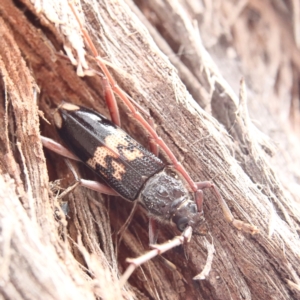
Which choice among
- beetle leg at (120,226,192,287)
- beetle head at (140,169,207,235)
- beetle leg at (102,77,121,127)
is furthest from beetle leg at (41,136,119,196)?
beetle leg at (120,226,192,287)

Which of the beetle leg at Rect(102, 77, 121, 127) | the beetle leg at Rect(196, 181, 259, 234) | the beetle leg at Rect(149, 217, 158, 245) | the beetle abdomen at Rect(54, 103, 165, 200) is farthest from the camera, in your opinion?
the beetle abdomen at Rect(54, 103, 165, 200)

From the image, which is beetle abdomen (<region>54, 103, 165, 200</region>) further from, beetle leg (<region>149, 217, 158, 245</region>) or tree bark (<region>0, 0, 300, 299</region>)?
beetle leg (<region>149, 217, 158, 245</region>)

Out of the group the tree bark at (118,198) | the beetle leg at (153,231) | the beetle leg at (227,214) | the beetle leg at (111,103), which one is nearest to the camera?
the tree bark at (118,198)

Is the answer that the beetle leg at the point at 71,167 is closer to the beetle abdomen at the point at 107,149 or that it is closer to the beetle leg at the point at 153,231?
the beetle abdomen at the point at 107,149

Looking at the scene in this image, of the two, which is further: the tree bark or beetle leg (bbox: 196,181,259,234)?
beetle leg (bbox: 196,181,259,234)

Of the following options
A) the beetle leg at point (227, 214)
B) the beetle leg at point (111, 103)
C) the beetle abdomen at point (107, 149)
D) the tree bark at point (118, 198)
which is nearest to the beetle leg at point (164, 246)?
the tree bark at point (118, 198)

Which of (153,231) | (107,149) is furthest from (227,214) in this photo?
(107,149)
